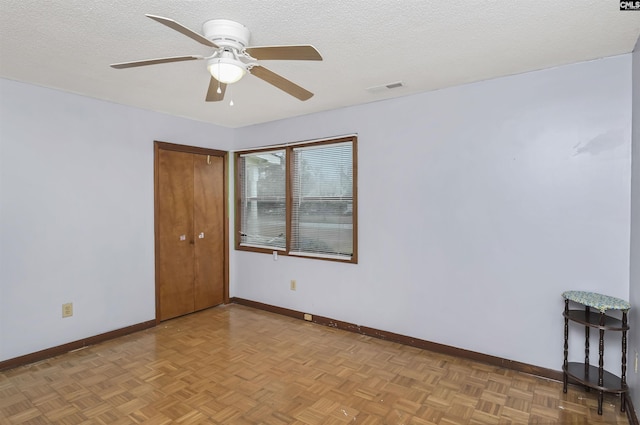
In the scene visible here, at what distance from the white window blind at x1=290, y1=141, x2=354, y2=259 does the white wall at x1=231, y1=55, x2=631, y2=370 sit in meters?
0.19

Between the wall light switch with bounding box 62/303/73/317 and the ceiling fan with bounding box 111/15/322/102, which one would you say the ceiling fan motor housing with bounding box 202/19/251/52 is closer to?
the ceiling fan with bounding box 111/15/322/102

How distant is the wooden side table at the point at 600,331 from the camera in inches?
89.9

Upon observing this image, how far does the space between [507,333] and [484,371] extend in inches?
14.2

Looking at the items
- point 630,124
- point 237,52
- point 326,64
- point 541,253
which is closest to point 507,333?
point 541,253

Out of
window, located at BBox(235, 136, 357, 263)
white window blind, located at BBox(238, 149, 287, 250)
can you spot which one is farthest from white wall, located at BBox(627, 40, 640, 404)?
white window blind, located at BBox(238, 149, 287, 250)

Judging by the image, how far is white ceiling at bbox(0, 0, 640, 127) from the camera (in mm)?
1851

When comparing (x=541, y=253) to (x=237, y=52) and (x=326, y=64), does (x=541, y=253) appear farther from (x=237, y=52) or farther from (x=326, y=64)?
(x=237, y=52)

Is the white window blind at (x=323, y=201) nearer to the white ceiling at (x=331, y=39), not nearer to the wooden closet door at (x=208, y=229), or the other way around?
the white ceiling at (x=331, y=39)

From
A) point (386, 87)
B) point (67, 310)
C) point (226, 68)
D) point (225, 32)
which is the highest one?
point (386, 87)

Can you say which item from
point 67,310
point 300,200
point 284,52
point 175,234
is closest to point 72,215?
point 67,310

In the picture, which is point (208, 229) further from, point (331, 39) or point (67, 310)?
point (331, 39)

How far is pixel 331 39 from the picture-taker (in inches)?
86.8

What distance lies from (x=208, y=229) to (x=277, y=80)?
289cm

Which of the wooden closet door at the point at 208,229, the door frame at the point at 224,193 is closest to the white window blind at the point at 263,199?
the door frame at the point at 224,193
